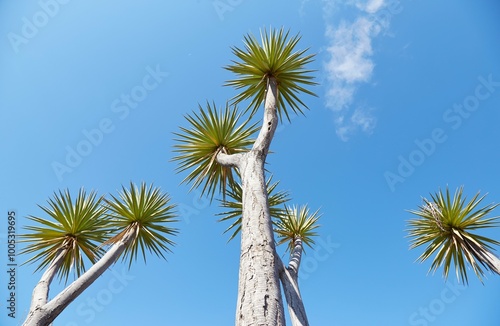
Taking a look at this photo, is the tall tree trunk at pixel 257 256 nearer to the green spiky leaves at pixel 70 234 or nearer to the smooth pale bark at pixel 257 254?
the smooth pale bark at pixel 257 254

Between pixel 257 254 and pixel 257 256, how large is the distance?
0.07 feet

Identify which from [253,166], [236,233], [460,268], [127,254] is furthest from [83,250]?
[460,268]

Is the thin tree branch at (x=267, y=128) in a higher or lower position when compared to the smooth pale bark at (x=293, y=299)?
higher

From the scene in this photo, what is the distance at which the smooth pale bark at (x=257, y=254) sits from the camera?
→ 203cm

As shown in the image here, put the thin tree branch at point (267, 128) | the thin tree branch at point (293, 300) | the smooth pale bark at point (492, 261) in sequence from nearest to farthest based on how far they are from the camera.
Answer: the thin tree branch at point (293, 300)
the thin tree branch at point (267, 128)
the smooth pale bark at point (492, 261)

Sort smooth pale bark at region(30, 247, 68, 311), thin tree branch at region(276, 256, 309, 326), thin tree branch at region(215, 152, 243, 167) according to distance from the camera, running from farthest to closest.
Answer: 1. smooth pale bark at region(30, 247, 68, 311)
2. thin tree branch at region(215, 152, 243, 167)
3. thin tree branch at region(276, 256, 309, 326)

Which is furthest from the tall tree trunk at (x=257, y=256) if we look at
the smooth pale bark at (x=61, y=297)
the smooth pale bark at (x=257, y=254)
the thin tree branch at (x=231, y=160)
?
the smooth pale bark at (x=61, y=297)

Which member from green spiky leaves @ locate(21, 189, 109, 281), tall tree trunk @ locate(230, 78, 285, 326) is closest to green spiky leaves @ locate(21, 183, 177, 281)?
green spiky leaves @ locate(21, 189, 109, 281)

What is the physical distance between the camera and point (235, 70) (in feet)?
16.8

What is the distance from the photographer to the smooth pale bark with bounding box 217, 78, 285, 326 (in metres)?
2.03

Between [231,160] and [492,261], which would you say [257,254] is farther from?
[492,261]

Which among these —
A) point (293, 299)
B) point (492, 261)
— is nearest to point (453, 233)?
point (492, 261)

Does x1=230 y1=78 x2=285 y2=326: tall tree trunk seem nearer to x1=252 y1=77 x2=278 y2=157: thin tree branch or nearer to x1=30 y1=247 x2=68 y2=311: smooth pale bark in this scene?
x1=252 y1=77 x2=278 y2=157: thin tree branch

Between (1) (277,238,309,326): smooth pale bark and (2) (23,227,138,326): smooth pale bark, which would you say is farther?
(2) (23,227,138,326): smooth pale bark
